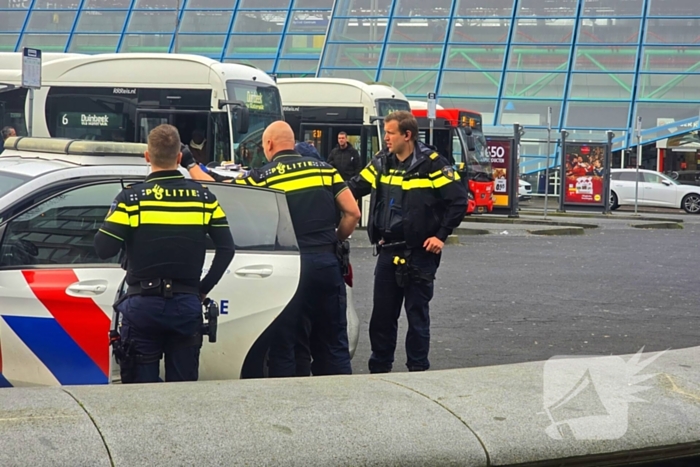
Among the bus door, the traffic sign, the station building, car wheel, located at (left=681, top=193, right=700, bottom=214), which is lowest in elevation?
car wheel, located at (left=681, top=193, right=700, bottom=214)

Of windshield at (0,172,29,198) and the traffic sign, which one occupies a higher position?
the traffic sign

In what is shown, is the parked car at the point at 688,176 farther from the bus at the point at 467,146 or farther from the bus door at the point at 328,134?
the bus door at the point at 328,134

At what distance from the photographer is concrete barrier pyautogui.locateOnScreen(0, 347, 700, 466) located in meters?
4.70

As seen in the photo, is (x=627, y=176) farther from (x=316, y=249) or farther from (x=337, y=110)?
(x=316, y=249)

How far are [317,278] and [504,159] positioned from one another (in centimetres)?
2245

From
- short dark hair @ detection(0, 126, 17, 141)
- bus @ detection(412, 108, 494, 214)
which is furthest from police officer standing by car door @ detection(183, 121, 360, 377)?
bus @ detection(412, 108, 494, 214)

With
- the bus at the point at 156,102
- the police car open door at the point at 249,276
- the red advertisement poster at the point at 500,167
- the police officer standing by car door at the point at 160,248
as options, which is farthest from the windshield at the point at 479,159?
the police officer standing by car door at the point at 160,248

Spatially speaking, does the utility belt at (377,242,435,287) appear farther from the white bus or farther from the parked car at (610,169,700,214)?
the parked car at (610,169,700,214)

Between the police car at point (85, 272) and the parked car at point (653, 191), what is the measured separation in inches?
1177

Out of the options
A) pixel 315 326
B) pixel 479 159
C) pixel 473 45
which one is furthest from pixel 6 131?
pixel 473 45

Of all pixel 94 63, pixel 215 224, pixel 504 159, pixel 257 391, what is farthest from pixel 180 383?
pixel 504 159

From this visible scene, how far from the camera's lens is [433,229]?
7207 mm

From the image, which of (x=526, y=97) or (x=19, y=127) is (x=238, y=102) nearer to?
(x=19, y=127)

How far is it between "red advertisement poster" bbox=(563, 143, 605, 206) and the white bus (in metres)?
8.71
